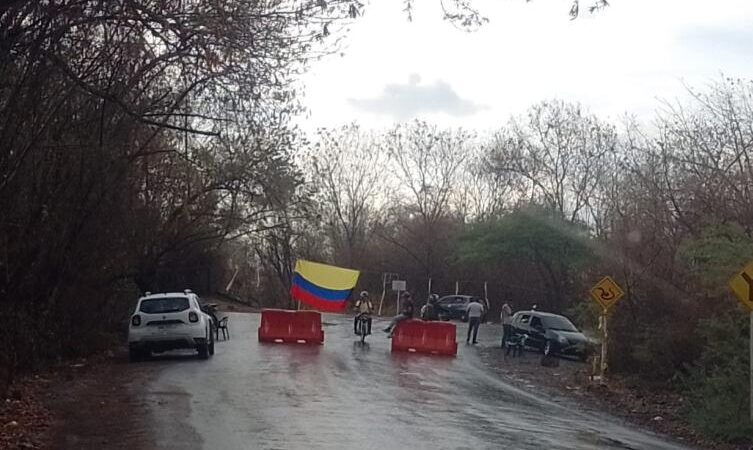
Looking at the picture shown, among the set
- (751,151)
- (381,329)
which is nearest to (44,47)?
(751,151)

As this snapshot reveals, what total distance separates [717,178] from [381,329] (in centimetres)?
2197

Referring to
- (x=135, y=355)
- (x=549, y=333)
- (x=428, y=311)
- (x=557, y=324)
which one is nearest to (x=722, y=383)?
(x=135, y=355)

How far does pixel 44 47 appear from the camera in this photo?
15.5 metres

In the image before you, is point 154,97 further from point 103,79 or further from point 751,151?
point 751,151

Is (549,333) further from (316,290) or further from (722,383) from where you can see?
(316,290)

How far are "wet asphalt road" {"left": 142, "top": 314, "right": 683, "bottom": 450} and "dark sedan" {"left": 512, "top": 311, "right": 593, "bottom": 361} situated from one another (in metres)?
5.63

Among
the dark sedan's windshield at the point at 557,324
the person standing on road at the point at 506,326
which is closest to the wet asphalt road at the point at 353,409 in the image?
the dark sedan's windshield at the point at 557,324

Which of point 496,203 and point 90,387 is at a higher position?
point 496,203

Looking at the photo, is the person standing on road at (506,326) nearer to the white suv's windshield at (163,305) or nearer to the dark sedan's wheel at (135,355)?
the white suv's windshield at (163,305)

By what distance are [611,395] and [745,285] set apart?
8.13 metres

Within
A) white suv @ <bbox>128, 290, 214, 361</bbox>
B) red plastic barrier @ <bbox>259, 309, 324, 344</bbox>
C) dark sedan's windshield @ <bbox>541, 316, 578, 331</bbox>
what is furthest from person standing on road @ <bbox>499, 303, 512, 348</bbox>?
white suv @ <bbox>128, 290, 214, 361</bbox>

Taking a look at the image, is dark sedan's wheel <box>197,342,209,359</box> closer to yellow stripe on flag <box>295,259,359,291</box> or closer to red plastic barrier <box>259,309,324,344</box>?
red plastic barrier <box>259,309,324,344</box>

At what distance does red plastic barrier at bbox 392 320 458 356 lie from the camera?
102ft

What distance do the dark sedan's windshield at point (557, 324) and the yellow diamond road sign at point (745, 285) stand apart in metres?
18.3
